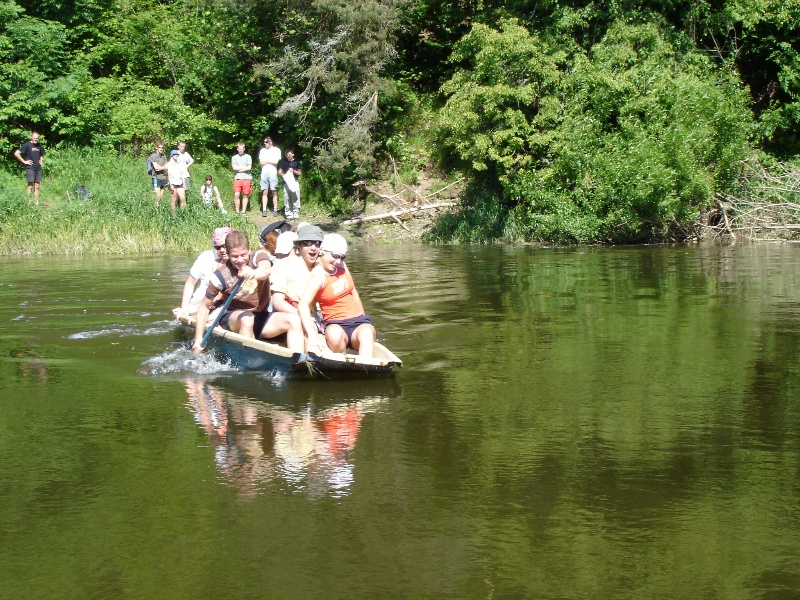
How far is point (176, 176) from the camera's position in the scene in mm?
23812

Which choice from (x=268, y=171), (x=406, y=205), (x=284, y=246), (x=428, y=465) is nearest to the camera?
(x=428, y=465)

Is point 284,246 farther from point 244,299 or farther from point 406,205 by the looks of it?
point 406,205

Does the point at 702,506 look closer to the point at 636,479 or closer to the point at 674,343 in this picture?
the point at 636,479

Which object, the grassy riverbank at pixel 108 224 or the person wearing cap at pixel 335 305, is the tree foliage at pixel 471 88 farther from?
the person wearing cap at pixel 335 305

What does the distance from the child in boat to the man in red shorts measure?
16.4 meters

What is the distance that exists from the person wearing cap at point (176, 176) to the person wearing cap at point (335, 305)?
15.2 meters

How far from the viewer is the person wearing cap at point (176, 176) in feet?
77.5

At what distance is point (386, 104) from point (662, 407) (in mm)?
22418

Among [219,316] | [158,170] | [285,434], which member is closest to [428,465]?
[285,434]

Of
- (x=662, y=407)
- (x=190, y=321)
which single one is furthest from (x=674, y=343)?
(x=190, y=321)

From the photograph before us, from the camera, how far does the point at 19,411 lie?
7.91 metres

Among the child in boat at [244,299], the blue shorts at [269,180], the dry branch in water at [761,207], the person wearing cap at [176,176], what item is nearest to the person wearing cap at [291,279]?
the child in boat at [244,299]

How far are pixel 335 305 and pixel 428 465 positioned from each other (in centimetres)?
305

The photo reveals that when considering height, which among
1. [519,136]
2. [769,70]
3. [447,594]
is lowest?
[447,594]
